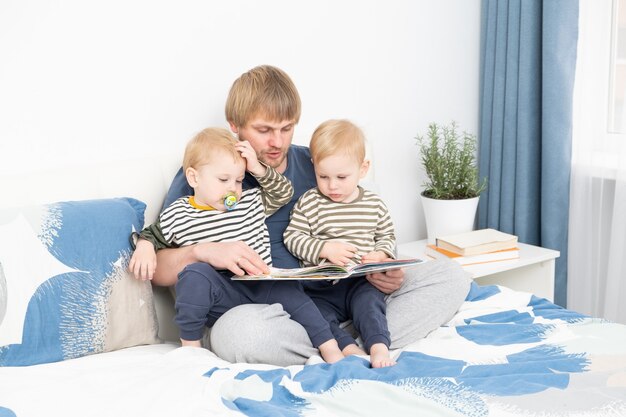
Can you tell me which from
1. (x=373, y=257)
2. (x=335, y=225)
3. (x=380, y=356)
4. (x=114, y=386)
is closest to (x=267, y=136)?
(x=335, y=225)

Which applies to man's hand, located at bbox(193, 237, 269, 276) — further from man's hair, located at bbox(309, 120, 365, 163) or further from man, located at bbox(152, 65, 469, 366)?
man's hair, located at bbox(309, 120, 365, 163)

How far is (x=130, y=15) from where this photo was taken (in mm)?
2053

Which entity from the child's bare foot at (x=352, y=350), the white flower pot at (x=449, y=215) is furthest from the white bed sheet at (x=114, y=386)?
the white flower pot at (x=449, y=215)

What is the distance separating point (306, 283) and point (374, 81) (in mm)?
988

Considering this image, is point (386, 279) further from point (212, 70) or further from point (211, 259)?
point (212, 70)

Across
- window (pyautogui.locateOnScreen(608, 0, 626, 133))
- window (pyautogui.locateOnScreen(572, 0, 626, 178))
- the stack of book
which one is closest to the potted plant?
the stack of book

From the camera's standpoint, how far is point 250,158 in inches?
73.7

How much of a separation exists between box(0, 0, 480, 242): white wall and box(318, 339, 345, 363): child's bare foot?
0.84 meters

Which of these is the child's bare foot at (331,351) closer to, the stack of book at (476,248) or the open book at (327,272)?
the open book at (327,272)

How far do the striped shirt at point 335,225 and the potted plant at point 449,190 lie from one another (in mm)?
636

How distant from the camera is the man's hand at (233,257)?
175 centimetres

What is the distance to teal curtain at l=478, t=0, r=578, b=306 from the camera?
254 cm

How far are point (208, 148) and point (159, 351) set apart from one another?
1.76ft

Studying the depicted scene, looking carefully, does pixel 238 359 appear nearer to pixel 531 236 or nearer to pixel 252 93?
pixel 252 93
